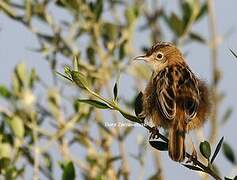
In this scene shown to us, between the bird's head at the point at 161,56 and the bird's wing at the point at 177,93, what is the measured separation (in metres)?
0.61

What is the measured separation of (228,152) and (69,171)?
2.76ft

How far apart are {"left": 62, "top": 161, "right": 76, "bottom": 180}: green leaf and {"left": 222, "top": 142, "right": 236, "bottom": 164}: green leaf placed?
0.80 meters

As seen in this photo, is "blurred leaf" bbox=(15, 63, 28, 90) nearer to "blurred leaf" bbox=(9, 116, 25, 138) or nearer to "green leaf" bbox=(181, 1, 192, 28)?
"blurred leaf" bbox=(9, 116, 25, 138)

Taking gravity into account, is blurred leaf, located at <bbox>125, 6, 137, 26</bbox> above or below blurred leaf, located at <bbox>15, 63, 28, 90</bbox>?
above

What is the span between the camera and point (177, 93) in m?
4.27

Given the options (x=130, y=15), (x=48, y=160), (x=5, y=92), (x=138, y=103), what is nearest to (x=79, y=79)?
(x=138, y=103)

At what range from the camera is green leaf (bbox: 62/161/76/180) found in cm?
377

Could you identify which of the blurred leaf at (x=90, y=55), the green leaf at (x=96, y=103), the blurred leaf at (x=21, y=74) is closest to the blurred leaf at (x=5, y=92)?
the blurred leaf at (x=21, y=74)

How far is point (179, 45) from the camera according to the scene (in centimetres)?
532

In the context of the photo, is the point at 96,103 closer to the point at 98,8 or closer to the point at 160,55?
the point at 98,8

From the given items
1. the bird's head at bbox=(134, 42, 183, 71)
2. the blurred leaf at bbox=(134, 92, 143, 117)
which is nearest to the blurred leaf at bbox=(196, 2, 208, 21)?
the bird's head at bbox=(134, 42, 183, 71)

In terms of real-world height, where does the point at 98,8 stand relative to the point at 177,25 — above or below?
below

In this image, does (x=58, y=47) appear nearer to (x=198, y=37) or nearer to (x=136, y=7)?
(x=136, y=7)

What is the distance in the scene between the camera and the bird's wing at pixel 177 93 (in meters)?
4.05
